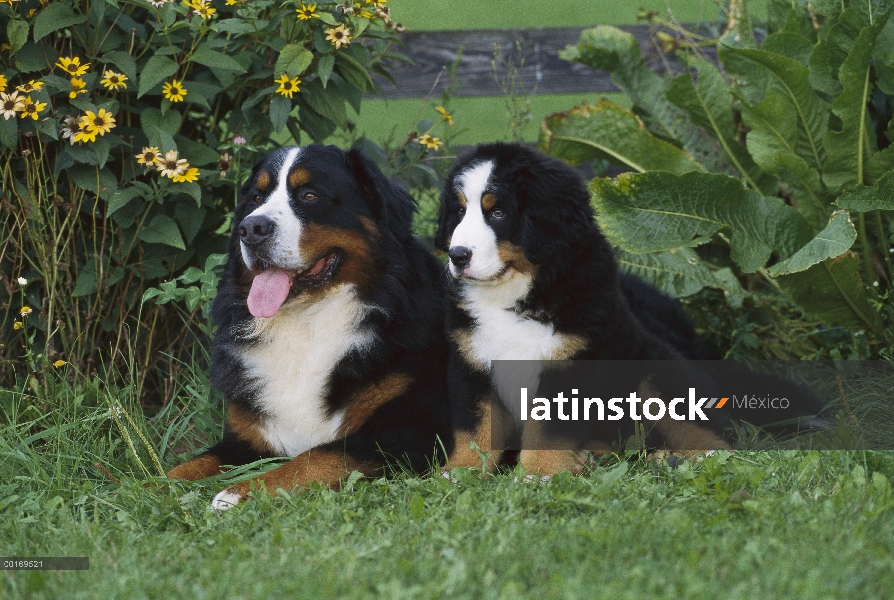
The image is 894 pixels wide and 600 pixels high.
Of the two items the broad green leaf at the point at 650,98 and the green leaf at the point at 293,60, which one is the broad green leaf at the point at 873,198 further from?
the green leaf at the point at 293,60

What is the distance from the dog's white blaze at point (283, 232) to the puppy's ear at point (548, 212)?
70cm

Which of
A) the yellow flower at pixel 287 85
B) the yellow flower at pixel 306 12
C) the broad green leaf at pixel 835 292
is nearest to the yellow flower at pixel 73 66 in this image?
the yellow flower at pixel 287 85

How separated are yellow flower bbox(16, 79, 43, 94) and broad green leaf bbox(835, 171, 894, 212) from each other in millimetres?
2995

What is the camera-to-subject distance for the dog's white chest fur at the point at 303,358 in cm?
317

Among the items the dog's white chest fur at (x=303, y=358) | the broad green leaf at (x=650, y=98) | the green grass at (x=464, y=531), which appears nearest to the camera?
the green grass at (x=464, y=531)

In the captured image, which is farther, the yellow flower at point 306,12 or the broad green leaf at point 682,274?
the broad green leaf at point 682,274

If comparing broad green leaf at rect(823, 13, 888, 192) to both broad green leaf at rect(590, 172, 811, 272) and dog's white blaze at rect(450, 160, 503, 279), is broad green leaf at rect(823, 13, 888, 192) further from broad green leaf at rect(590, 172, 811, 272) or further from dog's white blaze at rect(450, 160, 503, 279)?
dog's white blaze at rect(450, 160, 503, 279)

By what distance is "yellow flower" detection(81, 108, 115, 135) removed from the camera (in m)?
3.50

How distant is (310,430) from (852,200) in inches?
88.2

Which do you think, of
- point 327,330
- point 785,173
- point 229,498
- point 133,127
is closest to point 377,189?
point 327,330

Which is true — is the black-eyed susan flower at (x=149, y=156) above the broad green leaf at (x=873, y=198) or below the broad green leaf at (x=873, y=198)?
above

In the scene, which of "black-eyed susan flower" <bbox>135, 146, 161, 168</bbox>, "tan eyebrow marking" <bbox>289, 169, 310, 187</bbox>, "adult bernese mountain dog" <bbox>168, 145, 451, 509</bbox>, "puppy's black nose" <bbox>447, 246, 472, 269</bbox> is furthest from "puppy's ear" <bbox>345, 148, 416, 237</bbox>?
"black-eyed susan flower" <bbox>135, 146, 161, 168</bbox>

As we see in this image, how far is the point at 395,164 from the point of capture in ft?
14.3

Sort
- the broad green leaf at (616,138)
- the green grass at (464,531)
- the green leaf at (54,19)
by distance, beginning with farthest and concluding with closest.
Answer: the broad green leaf at (616,138) → the green leaf at (54,19) → the green grass at (464,531)
